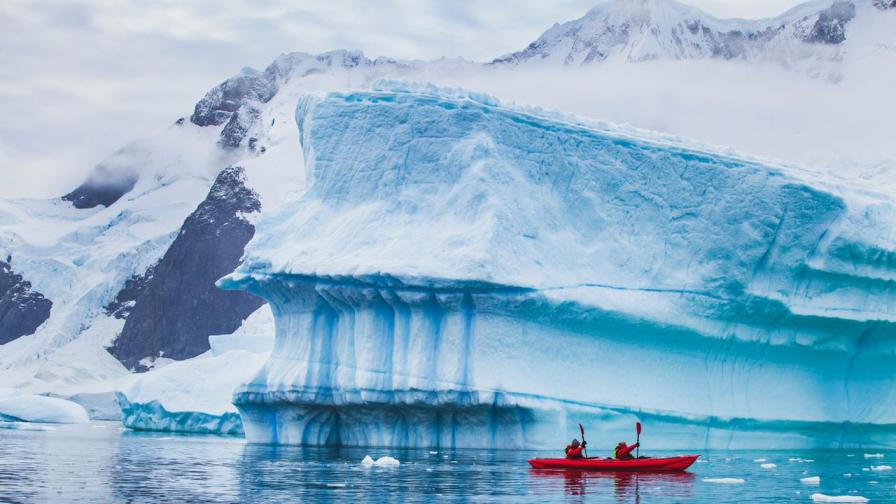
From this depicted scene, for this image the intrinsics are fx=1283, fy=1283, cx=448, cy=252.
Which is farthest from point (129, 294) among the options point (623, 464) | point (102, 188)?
point (623, 464)

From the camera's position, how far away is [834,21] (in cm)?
7394

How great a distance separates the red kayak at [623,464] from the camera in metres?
18.8

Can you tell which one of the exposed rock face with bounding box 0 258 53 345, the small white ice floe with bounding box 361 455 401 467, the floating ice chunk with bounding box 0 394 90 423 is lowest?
the small white ice floe with bounding box 361 455 401 467

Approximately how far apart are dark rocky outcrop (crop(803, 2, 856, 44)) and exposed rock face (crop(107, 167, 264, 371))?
40.1 m

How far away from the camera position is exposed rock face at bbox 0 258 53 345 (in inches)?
3681

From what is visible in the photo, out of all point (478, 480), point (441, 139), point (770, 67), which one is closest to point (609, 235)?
point (441, 139)

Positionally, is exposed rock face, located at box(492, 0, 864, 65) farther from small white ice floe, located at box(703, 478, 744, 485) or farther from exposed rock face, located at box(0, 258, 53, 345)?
small white ice floe, located at box(703, 478, 744, 485)

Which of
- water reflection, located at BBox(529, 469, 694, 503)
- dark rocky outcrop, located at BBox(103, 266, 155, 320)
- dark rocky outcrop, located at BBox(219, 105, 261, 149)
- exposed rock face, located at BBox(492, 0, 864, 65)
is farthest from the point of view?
dark rocky outcrop, located at BBox(219, 105, 261, 149)

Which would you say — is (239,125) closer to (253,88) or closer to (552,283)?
(253,88)

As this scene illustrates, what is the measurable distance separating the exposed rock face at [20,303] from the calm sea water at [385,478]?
239ft

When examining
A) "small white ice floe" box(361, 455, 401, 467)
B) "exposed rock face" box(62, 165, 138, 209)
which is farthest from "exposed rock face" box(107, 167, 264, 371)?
"small white ice floe" box(361, 455, 401, 467)

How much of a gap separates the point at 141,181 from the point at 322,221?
273ft

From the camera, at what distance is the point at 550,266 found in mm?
24266

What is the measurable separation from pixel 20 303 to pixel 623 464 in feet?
270
